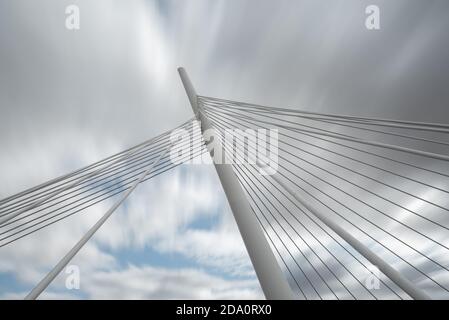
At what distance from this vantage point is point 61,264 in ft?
8.48

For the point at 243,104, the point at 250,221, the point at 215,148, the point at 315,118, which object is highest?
the point at 243,104
